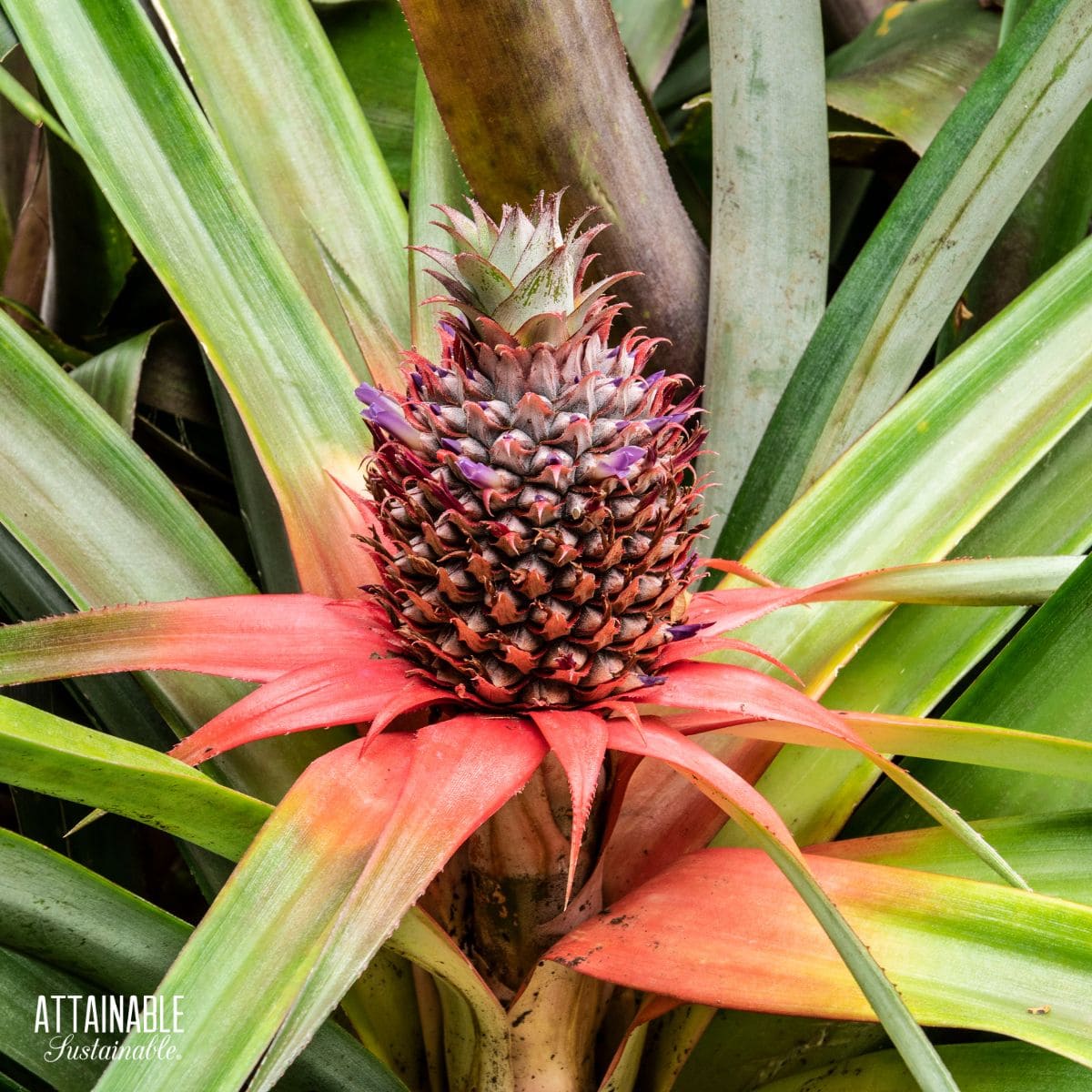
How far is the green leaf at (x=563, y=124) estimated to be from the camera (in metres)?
0.89

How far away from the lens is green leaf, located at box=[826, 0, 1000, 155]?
45.6 inches

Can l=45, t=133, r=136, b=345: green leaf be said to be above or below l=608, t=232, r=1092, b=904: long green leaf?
above

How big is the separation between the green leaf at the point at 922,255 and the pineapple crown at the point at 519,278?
0.33 m

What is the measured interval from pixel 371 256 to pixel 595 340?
1.25 feet

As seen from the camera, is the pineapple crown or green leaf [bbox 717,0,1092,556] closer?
the pineapple crown

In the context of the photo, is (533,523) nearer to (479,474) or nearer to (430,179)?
(479,474)

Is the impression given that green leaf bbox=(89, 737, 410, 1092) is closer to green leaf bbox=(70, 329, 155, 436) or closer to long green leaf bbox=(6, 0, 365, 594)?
long green leaf bbox=(6, 0, 365, 594)

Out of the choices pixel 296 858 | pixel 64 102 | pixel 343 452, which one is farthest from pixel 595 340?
pixel 64 102

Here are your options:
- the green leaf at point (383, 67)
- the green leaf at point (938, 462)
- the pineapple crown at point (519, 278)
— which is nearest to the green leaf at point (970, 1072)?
the green leaf at point (938, 462)

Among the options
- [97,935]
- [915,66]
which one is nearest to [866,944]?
[97,935]

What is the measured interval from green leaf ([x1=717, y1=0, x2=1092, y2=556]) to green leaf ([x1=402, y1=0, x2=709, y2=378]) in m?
0.21

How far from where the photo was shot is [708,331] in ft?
3.60

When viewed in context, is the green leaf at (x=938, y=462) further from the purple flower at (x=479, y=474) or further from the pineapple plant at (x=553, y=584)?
the purple flower at (x=479, y=474)

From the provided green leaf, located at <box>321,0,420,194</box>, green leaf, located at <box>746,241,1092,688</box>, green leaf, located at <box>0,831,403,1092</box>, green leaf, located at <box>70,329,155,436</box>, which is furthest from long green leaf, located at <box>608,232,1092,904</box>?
green leaf, located at <box>321,0,420,194</box>
